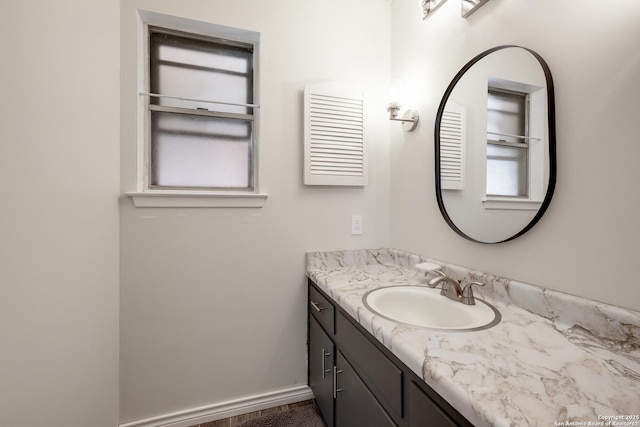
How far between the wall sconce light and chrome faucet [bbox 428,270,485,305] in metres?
0.89

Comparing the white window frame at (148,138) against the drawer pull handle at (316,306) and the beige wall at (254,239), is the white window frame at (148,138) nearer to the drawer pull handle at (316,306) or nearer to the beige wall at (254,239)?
the beige wall at (254,239)

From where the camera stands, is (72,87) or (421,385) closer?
(421,385)

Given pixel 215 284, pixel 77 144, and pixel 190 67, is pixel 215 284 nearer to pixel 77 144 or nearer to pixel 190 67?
pixel 77 144

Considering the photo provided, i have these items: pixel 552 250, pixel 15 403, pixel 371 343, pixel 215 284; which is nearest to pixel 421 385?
pixel 371 343

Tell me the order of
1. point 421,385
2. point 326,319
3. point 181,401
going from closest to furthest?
point 421,385 < point 326,319 < point 181,401

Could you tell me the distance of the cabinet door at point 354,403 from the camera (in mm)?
897

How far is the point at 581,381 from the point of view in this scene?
0.59 metres

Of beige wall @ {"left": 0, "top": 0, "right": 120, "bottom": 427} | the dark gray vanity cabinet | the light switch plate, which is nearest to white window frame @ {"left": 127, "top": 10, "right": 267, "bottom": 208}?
beige wall @ {"left": 0, "top": 0, "right": 120, "bottom": 427}

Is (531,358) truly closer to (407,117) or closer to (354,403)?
(354,403)

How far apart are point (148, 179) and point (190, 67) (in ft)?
2.31

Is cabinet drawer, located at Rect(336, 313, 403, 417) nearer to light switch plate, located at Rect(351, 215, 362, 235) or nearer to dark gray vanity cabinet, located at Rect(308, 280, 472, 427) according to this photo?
dark gray vanity cabinet, located at Rect(308, 280, 472, 427)

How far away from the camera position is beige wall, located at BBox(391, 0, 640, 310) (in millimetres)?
745

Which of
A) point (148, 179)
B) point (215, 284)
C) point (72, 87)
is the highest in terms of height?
point (72, 87)

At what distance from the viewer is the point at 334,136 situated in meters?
1.67
